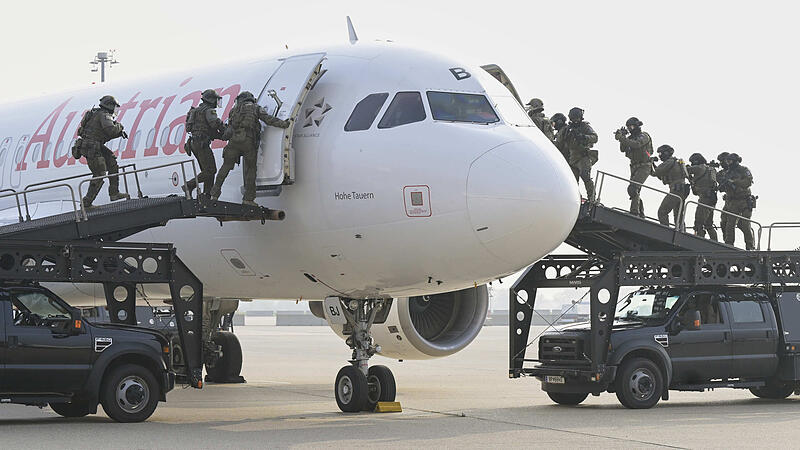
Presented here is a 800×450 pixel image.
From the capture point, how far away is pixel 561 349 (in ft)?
64.4

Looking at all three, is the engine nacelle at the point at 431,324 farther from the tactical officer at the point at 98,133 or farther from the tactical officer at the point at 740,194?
the tactical officer at the point at 740,194

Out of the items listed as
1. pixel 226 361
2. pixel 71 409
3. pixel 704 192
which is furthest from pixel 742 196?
pixel 71 409

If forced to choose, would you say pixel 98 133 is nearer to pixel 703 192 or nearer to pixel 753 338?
pixel 753 338

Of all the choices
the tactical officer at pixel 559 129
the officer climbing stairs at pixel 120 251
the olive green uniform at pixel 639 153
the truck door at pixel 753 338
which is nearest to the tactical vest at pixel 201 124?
the officer climbing stairs at pixel 120 251

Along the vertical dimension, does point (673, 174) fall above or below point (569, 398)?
above

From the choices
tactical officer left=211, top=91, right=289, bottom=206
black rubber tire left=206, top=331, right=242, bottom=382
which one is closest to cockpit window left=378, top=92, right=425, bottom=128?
tactical officer left=211, top=91, right=289, bottom=206

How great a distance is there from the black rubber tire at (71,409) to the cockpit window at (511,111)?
21.1ft

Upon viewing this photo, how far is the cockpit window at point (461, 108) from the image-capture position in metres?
16.8

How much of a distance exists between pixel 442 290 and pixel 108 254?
4.28 m

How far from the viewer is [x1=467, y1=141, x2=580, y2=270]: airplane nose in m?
A: 15.7

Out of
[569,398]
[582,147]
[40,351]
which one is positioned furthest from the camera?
[582,147]

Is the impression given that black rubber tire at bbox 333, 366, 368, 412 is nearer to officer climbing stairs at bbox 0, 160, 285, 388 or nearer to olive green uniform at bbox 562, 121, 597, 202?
officer climbing stairs at bbox 0, 160, 285, 388

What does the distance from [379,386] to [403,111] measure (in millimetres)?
3894

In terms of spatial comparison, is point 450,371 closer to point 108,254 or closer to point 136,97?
point 136,97
